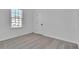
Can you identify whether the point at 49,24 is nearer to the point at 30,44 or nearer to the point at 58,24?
the point at 58,24

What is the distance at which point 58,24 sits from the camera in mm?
2658

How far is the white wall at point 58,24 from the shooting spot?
2.23 meters

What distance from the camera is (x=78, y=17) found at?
6.48 feet

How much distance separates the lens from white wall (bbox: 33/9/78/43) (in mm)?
2234

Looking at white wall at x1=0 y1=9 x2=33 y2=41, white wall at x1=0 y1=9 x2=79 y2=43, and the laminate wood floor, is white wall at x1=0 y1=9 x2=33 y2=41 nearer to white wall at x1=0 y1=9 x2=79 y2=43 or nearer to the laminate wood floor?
white wall at x1=0 y1=9 x2=79 y2=43

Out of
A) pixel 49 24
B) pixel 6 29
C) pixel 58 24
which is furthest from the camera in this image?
pixel 49 24

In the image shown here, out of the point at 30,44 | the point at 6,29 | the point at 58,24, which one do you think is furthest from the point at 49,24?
the point at 6,29

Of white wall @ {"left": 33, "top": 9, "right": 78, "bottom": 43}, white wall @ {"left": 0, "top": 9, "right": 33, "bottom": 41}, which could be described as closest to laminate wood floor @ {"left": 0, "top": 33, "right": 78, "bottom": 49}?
white wall @ {"left": 0, "top": 9, "right": 33, "bottom": 41}

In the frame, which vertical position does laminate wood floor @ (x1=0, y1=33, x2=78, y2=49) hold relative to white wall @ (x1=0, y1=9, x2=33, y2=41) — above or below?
below
